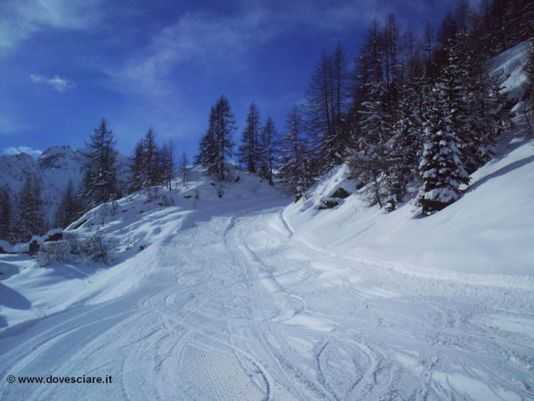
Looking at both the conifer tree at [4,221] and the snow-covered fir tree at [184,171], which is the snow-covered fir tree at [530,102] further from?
the conifer tree at [4,221]

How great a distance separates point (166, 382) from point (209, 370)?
1.79 feet

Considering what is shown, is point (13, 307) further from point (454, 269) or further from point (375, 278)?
point (454, 269)

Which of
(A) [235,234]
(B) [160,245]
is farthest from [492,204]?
(B) [160,245]

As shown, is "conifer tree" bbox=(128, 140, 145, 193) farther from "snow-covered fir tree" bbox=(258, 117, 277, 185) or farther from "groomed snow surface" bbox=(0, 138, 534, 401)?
"groomed snow surface" bbox=(0, 138, 534, 401)

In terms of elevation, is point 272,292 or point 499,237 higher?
point 499,237

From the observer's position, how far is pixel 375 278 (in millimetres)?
6516

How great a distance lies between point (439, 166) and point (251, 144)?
33.8 m

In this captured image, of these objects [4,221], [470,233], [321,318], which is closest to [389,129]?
[470,233]

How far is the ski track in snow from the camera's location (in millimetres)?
2861

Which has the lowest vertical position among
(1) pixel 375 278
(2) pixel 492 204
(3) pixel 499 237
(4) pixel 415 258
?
(1) pixel 375 278

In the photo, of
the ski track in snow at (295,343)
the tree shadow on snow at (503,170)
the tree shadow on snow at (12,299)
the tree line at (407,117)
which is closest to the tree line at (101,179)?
the tree line at (407,117)

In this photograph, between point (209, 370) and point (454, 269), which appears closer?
point (209, 370)

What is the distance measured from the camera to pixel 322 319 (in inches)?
183

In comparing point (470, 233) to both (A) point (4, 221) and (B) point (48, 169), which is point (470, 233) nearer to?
(A) point (4, 221)
